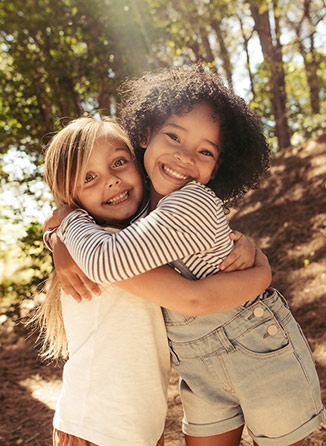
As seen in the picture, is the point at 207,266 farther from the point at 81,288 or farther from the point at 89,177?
the point at 89,177

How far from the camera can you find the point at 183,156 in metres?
1.80

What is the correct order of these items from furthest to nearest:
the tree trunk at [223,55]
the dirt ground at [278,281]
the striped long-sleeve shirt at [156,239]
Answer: the tree trunk at [223,55] < the dirt ground at [278,281] < the striped long-sleeve shirt at [156,239]

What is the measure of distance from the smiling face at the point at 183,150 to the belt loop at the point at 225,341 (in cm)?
60

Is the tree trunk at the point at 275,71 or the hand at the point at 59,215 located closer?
the hand at the point at 59,215

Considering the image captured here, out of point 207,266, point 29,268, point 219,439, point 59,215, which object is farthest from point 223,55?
point 219,439

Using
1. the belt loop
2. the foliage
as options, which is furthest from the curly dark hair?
the foliage

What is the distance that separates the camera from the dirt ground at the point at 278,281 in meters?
3.76

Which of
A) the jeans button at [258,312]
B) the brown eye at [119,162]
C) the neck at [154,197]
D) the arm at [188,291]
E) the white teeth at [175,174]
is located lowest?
the jeans button at [258,312]

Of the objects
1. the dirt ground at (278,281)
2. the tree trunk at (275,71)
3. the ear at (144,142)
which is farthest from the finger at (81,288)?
the tree trunk at (275,71)

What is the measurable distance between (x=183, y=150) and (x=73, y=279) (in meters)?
0.70

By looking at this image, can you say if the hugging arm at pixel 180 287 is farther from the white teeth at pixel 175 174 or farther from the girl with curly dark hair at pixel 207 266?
the white teeth at pixel 175 174

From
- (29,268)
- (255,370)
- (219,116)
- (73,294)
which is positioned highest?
(219,116)

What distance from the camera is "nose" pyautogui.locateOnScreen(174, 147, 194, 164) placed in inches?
70.6

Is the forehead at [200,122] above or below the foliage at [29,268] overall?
above
